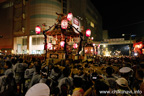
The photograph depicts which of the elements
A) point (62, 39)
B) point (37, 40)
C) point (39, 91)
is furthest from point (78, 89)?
point (37, 40)

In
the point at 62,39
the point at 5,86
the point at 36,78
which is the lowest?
the point at 5,86

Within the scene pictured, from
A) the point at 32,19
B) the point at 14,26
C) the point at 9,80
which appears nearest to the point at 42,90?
the point at 9,80

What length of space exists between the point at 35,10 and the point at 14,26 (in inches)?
429

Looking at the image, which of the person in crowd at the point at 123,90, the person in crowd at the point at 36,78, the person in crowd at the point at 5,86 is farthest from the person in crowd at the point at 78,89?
the person in crowd at the point at 5,86

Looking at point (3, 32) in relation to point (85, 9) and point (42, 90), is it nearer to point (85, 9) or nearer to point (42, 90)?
point (85, 9)

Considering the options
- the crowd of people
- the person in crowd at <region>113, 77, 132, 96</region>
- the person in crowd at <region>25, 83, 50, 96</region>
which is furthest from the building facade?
the person in crowd at <region>113, 77, 132, 96</region>

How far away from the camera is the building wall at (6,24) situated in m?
34.9

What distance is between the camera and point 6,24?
118 feet

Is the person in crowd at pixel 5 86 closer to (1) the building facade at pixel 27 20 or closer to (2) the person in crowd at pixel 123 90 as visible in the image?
(2) the person in crowd at pixel 123 90

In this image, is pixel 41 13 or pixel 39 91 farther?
pixel 41 13

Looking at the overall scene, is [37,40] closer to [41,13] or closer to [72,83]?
[41,13]

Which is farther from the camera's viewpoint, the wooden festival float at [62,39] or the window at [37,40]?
the window at [37,40]

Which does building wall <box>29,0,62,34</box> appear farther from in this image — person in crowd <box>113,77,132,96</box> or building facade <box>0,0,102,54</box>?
person in crowd <box>113,77,132,96</box>

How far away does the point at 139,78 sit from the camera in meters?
3.75
